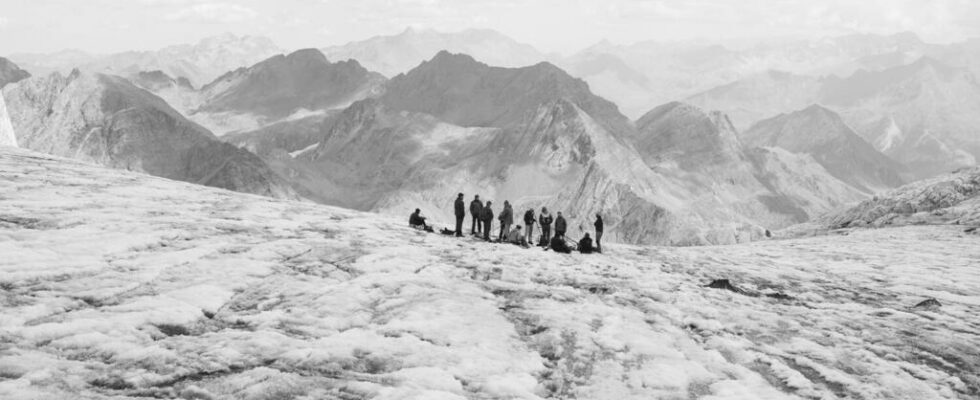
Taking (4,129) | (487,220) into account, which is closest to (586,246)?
(487,220)

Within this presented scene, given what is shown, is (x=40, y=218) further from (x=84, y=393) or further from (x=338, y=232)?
(x=84, y=393)

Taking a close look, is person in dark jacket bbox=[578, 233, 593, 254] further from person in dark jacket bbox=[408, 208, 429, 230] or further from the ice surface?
person in dark jacket bbox=[408, 208, 429, 230]

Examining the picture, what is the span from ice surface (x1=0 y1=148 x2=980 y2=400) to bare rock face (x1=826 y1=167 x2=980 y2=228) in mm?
29525

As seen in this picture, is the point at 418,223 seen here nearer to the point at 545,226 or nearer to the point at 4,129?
the point at 545,226

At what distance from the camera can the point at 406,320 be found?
16.7 metres

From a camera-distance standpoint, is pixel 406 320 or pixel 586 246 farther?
pixel 586 246

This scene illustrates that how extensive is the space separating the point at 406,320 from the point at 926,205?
208ft

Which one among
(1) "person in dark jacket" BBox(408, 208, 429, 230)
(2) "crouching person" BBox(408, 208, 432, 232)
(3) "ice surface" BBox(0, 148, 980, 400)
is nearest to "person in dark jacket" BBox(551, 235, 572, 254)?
(3) "ice surface" BBox(0, 148, 980, 400)

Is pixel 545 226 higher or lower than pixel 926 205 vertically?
lower

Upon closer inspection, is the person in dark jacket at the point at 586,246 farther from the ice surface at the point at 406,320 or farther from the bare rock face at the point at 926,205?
the bare rock face at the point at 926,205

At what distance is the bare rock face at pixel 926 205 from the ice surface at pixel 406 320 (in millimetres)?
29525

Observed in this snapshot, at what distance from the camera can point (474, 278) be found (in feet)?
72.0

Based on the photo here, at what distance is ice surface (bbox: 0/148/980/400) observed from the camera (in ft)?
42.7

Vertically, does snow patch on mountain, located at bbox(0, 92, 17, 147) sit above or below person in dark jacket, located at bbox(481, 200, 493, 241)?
above
